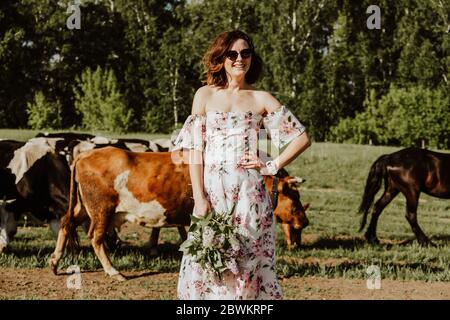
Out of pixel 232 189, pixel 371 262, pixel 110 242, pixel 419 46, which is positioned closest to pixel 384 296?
pixel 371 262

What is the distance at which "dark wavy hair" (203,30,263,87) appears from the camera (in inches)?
161

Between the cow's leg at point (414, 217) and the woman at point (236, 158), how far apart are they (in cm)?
713

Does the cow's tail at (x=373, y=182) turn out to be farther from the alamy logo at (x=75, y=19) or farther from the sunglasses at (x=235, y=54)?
the sunglasses at (x=235, y=54)

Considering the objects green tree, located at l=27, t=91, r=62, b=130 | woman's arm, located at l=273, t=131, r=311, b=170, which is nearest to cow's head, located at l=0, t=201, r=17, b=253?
woman's arm, located at l=273, t=131, r=311, b=170

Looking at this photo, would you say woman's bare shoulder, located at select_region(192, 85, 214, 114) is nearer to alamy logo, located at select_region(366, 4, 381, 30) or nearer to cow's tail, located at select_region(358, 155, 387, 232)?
alamy logo, located at select_region(366, 4, 381, 30)

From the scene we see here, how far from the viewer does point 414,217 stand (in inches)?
435

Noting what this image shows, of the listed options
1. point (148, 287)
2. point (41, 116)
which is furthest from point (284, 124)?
point (41, 116)

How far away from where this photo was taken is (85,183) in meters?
7.79

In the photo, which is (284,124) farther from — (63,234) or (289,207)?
(289,207)

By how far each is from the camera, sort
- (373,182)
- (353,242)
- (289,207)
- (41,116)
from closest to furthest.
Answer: (289,207)
(353,242)
(373,182)
(41,116)

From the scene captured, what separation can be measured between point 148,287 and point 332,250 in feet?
11.3

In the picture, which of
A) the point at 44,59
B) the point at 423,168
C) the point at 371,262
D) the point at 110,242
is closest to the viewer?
the point at 371,262
